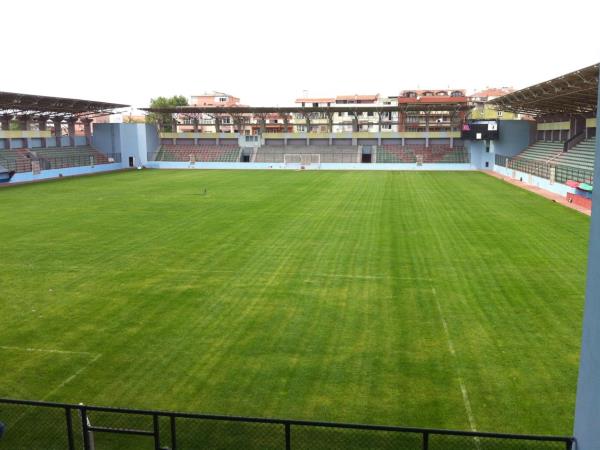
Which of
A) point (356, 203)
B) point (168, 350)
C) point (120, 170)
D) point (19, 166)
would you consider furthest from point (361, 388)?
point (120, 170)

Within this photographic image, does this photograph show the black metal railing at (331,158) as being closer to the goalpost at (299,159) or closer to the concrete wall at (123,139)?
the goalpost at (299,159)

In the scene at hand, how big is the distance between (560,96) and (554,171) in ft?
22.2

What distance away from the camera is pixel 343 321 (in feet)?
43.9

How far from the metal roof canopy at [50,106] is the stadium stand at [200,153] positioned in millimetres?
11293

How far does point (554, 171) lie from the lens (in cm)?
3969

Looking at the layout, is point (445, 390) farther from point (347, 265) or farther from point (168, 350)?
point (347, 265)

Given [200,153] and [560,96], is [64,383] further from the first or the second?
[200,153]

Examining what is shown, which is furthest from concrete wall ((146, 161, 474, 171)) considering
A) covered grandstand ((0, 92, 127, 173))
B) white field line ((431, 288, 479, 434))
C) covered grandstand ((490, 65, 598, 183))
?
white field line ((431, 288, 479, 434))

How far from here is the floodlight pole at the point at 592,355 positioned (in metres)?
5.77

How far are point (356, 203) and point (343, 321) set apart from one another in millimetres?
21878

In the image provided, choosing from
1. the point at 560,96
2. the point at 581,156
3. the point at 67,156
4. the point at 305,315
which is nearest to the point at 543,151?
the point at 581,156

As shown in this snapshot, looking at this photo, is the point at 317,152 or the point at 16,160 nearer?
the point at 16,160

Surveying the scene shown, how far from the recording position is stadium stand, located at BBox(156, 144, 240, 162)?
75.0m

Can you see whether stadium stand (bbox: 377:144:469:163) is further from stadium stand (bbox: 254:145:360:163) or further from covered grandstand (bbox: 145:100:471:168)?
stadium stand (bbox: 254:145:360:163)
